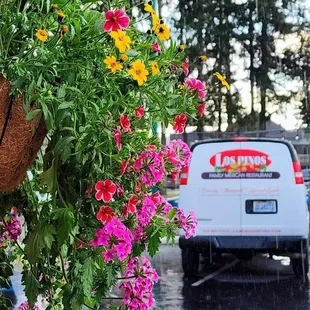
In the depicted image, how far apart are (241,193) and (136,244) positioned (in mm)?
5932

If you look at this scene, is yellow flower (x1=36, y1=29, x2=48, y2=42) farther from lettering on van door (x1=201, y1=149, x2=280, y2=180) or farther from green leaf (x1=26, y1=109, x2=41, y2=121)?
lettering on van door (x1=201, y1=149, x2=280, y2=180)

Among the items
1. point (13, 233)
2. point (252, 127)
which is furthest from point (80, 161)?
point (252, 127)

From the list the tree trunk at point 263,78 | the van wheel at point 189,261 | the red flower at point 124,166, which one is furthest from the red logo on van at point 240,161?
the tree trunk at point 263,78

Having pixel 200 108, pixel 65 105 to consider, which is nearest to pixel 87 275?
pixel 65 105

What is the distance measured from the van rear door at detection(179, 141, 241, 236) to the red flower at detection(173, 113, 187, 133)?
5779 mm

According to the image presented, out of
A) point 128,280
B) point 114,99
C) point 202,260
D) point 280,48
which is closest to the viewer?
point 114,99

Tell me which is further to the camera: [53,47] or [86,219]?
[86,219]

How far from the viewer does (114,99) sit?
154cm

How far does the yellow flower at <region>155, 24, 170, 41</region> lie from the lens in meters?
1.63

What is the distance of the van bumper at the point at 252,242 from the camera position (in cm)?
741

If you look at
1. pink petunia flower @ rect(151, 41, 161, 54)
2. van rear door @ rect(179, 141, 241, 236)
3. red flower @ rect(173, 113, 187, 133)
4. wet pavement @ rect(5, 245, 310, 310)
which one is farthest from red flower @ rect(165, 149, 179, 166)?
van rear door @ rect(179, 141, 241, 236)

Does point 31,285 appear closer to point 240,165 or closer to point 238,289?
point 238,289

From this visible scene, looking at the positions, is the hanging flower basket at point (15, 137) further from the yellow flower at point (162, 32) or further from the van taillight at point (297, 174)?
the van taillight at point (297, 174)

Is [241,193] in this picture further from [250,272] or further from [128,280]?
[128,280]
